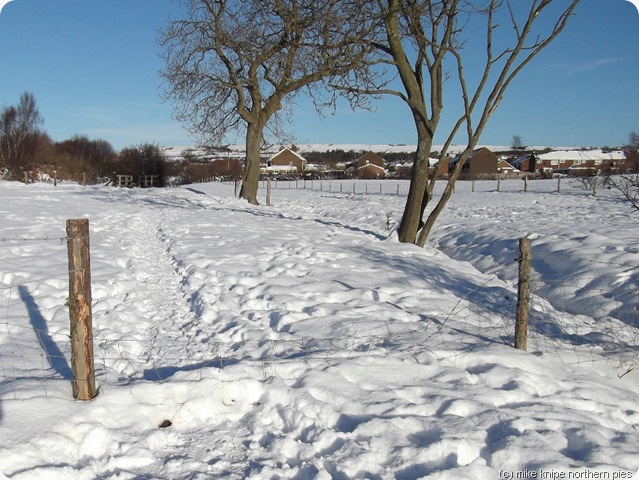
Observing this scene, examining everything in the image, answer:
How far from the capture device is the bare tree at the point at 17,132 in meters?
49.5

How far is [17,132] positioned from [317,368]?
202 ft

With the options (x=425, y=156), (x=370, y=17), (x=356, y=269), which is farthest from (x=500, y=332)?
(x=370, y=17)

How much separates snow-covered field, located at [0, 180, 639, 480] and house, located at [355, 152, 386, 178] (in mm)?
75611

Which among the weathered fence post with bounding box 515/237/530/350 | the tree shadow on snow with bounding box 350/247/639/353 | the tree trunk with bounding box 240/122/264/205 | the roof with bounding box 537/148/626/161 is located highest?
the roof with bounding box 537/148/626/161

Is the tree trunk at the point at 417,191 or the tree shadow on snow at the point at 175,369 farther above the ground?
the tree trunk at the point at 417,191

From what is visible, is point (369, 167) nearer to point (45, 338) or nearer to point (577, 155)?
point (577, 155)

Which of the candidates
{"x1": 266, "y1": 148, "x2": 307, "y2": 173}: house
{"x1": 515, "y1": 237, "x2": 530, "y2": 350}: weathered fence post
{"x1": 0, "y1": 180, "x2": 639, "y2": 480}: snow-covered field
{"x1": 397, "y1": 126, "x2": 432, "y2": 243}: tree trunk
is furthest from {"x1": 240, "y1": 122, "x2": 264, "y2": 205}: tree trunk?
{"x1": 266, "y1": 148, "x2": 307, "y2": 173}: house

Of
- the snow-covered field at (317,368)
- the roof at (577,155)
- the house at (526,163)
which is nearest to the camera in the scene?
the snow-covered field at (317,368)

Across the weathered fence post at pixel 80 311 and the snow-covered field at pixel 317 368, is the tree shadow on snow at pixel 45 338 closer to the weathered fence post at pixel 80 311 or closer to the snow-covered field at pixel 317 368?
the snow-covered field at pixel 317 368

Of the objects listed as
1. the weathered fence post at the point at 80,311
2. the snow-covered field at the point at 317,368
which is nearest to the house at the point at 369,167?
the snow-covered field at the point at 317,368

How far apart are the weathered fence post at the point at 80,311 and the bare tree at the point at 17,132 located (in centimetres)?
5027

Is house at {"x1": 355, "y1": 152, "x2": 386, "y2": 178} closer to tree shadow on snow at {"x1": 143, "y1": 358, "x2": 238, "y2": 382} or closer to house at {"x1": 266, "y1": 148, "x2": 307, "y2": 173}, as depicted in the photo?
house at {"x1": 266, "y1": 148, "x2": 307, "y2": 173}

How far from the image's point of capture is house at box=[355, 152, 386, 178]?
87062 mm

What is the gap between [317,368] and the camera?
14.0 ft
